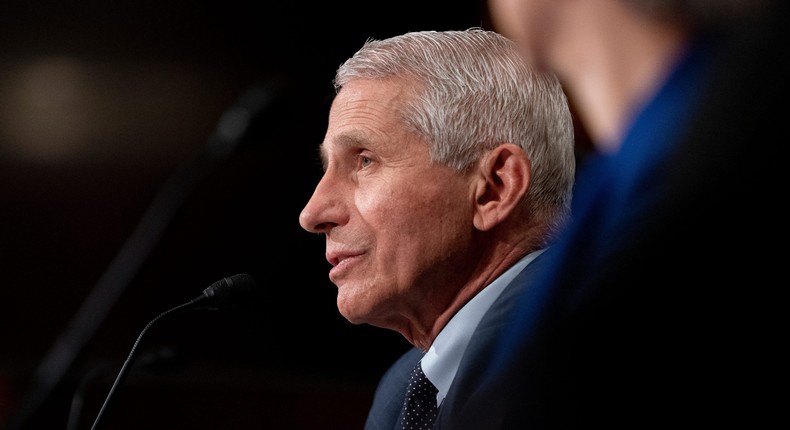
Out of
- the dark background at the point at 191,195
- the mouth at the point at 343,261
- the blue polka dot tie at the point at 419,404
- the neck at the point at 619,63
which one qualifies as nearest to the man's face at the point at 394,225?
the mouth at the point at 343,261

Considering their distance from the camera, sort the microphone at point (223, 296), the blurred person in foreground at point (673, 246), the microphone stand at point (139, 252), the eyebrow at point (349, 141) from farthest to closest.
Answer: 1. the microphone stand at point (139, 252)
2. the eyebrow at point (349, 141)
3. the microphone at point (223, 296)
4. the blurred person in foreground at point (673, 246)

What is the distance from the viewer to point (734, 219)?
54 cm

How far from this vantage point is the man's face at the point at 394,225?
159cm

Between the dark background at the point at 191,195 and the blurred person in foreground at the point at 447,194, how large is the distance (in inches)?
67.4

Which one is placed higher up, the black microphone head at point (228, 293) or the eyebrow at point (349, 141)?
the eyebrow at point (349, 141)

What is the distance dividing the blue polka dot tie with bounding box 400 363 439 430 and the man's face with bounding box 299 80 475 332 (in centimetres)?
12

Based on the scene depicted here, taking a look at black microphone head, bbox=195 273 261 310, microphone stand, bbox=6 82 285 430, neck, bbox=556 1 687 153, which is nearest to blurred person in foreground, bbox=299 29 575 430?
black microphone head, bbox=195 273 261 310

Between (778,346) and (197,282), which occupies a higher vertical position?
(778,346)

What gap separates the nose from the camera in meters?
1.63

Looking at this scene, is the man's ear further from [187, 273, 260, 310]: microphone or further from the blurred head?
[187, 273, 260, 310]: microphone

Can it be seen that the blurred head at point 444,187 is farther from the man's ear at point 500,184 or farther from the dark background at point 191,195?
the dark background at point 191,195

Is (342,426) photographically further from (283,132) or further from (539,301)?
(539,301)

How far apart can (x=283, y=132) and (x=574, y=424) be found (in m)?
→ 2.91

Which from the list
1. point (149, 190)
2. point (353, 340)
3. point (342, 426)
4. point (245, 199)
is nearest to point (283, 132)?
point (245, 199)
